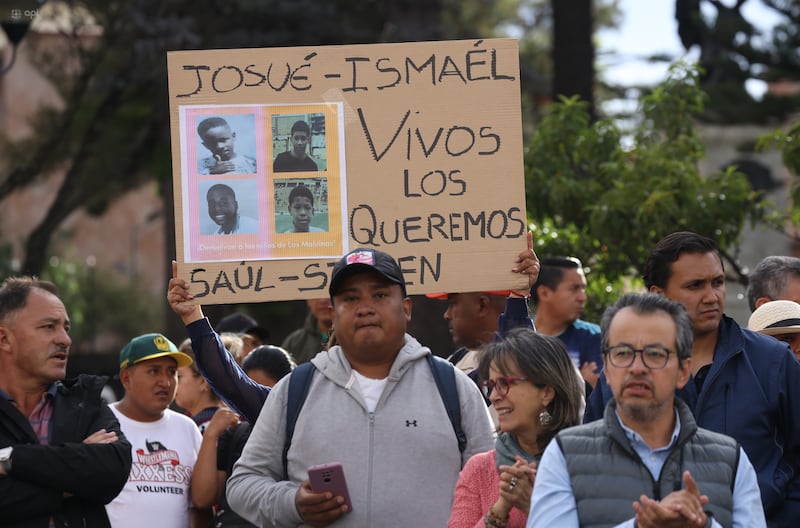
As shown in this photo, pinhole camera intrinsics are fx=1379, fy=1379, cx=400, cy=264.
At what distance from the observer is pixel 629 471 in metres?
4.08

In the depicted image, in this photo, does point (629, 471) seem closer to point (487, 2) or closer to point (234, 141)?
point (234, 141)

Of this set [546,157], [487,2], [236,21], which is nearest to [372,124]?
[546,157]

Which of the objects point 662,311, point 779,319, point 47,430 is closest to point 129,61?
point 47,430

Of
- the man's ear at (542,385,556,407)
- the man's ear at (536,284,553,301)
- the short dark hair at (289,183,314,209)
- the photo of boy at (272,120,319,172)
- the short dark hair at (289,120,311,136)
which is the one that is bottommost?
the man's ear at (542,385,556,407)

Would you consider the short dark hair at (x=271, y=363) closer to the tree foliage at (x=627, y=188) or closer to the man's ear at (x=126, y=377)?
the man's ear at (x=126, y=377)

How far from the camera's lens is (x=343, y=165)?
5.89 metres

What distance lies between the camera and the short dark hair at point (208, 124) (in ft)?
19.3

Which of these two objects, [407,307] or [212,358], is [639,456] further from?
[212,358]

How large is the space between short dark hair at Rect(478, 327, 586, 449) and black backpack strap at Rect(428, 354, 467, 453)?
177 millimetres

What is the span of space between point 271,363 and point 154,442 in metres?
0.75

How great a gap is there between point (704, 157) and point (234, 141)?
4.84 metres

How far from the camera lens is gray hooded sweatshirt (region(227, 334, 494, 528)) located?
483 cm

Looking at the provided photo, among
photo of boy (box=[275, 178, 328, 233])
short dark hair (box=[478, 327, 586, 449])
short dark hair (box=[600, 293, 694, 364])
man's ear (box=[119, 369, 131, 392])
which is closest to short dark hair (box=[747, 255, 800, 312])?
short dark hair (box=[478, 327, 586, 449])

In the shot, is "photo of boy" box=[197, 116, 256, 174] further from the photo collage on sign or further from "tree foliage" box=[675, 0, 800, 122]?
"tree foliage" box=[675, 0, 800, 122]
